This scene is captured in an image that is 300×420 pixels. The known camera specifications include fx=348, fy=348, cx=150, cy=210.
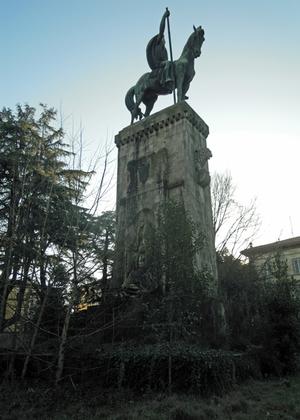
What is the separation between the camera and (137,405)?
6.36 metres

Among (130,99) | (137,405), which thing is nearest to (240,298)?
(137,405)

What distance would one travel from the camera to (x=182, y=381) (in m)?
7.38

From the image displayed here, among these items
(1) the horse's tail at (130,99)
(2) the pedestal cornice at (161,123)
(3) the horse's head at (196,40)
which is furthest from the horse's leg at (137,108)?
(3) the horse's head at (196,40)

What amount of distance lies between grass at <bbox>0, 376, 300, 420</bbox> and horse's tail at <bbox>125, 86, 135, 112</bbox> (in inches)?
520

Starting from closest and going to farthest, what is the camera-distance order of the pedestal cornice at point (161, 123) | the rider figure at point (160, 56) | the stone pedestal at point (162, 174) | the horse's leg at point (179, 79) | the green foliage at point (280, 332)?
the green foliage at point (280, 332)
the stone pedestal at point (162, 174)
the pedestal cornice at point (161, 123)
the horse's leg at point (179, 79)
the rider figure at point (160, 56)

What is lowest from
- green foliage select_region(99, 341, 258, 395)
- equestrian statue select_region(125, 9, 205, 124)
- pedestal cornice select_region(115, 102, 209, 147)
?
green foliage select_region(99, 341, 258, 395)

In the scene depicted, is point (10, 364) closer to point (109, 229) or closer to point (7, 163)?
point (109, 229)

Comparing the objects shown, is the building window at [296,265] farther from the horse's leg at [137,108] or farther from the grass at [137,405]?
the grass at [137,405]

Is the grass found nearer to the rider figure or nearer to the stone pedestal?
the stone pedestal

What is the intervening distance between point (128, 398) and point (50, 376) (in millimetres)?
2278

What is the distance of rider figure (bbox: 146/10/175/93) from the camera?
16125 mm

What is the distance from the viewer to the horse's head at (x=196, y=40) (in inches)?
619

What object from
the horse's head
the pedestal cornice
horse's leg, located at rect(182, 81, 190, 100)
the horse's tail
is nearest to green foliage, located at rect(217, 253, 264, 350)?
the pedestal cornice

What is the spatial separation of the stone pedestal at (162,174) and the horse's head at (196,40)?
296 centimetres
